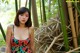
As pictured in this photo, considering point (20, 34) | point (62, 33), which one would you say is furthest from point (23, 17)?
point (62, 33)

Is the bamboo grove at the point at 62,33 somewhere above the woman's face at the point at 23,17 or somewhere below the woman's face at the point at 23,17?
below

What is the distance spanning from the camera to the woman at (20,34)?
5.08 feet

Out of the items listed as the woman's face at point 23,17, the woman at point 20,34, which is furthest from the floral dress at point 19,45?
the woman's face at point 23,17

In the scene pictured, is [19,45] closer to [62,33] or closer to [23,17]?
[23,17]

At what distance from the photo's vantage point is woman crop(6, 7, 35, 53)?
155cm

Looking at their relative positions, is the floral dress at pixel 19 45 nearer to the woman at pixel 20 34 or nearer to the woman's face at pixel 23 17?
the woman at pixel 20 34

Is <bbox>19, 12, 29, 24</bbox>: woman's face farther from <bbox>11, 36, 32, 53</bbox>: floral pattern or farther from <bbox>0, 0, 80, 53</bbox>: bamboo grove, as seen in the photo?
<bbox>0, 0, 80, 53</bbox>: bamboo grove

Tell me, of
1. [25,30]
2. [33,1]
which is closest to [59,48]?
[25,30]

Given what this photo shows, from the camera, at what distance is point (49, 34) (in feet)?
6.34

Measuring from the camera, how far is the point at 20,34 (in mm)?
1572

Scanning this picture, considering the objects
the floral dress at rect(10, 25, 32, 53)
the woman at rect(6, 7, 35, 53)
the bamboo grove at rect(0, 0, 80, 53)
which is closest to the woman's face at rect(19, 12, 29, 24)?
the woman at rect(6, 7, 35, 53)

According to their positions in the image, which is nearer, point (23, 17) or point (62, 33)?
point (23, 17)

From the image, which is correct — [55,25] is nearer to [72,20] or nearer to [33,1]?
[72,20]

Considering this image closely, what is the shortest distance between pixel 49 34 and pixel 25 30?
15.1 inches
